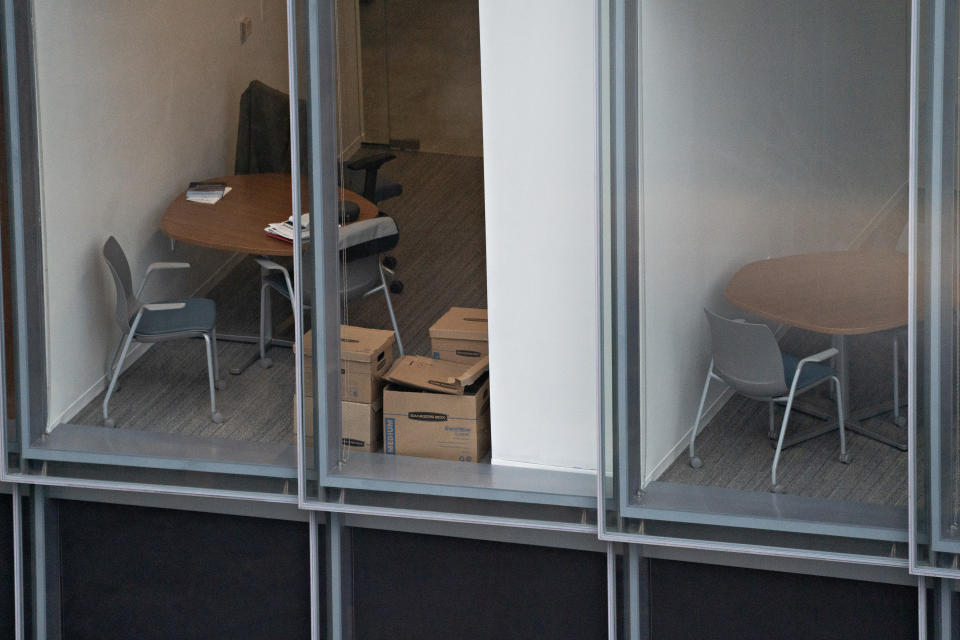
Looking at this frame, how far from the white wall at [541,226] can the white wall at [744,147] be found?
26 cm

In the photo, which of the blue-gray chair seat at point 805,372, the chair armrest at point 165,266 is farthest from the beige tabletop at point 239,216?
the blue-gray chair seat at point 805,372

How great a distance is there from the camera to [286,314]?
5.41m

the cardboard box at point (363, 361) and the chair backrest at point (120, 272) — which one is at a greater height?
the chair backrest at point (120, 272)

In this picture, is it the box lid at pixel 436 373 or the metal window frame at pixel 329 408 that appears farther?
the box lid at pixel 436 373

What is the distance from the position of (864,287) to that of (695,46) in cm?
107

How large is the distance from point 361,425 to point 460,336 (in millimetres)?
563

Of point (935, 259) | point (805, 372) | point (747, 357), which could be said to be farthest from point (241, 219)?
point (935, 259)

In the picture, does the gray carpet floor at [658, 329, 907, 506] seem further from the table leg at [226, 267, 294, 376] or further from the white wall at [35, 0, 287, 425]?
the white wall at [35, 0, 287, 425]

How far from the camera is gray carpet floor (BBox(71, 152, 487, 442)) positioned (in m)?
5.16

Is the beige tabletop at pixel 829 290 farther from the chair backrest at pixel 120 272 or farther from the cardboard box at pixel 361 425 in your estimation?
the chair backrest at pixel 120 272

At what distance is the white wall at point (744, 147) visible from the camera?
14.9ft

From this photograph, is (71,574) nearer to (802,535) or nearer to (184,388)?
(184,388)

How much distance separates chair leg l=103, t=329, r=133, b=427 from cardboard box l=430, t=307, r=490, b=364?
4.41 ft

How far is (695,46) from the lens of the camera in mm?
4734
